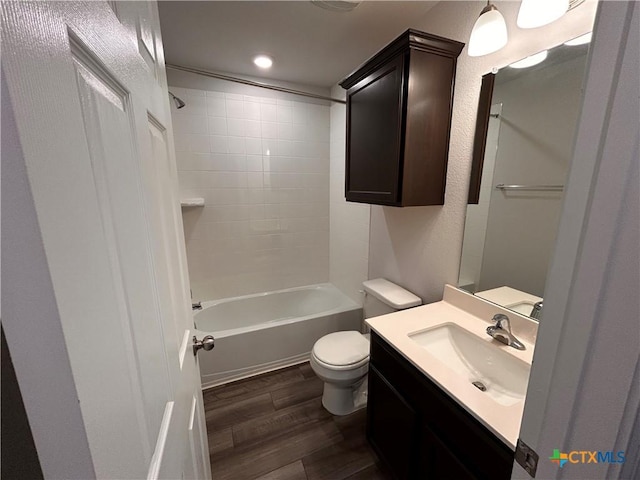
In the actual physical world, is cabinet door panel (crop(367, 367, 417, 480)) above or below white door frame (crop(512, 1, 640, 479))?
below

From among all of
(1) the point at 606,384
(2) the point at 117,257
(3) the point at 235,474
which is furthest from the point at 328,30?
(3) the point at 235,474

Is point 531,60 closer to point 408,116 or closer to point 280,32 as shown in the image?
point 408,116

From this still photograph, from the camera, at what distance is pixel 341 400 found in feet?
5.64

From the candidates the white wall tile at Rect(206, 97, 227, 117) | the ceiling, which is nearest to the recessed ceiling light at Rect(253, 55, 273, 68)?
the ceiling

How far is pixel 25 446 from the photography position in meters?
0.21

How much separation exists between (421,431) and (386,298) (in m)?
0.73

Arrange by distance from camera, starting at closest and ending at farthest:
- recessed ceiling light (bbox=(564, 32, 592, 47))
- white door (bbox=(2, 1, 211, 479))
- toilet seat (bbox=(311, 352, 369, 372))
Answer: white door (bbox=(2, 1, 211, 479)) < recessed ceiling light (bbox=(564, 32, 592, 47)) < toilet seat (bbox=(311, 352, 369, 372))

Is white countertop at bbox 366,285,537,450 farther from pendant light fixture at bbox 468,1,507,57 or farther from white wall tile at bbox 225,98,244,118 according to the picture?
white wall tile at bbox 225,98,244,118

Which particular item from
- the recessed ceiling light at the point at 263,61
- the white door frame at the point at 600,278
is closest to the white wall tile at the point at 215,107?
the recessed ceiling light at the point at 263,61

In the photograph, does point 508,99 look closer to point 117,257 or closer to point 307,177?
point 117,257

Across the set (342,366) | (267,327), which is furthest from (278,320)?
(342,366)

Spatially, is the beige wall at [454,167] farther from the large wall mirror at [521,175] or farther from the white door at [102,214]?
the white door at [102,214]

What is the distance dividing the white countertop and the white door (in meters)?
0.83

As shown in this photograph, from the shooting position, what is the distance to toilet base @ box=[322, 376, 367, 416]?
172cm
